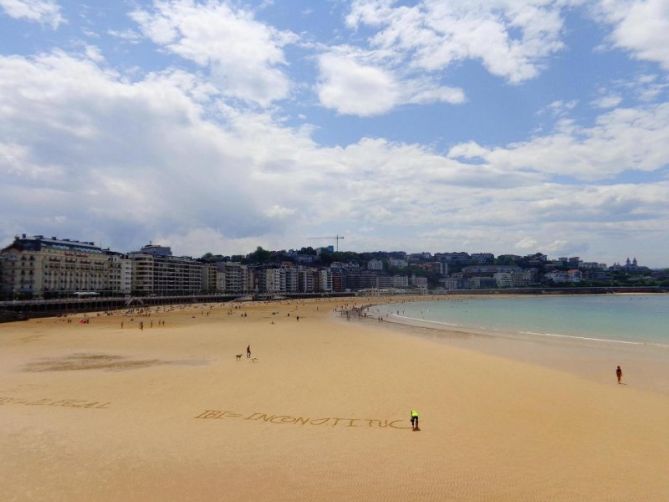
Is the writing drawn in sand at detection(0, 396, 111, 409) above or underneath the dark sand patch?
above

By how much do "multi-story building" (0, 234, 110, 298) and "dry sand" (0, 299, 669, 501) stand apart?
7397 cm

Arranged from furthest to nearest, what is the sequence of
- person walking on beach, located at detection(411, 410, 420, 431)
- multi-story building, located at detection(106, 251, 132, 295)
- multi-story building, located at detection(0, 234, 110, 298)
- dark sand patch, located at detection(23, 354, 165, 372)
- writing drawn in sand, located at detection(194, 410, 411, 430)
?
multi-story building, located at detection(106, 251, 132, 295), multi-story building, located at detection(0, 234, 110, 298), dark sand patch, located at detection(23, 354, 165, 372), writing drawn in sand, located at detection(194, 410, 411, 430), person walking on beach, located at detection(411, 410, 420, 431)

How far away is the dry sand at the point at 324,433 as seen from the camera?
31.8 ft

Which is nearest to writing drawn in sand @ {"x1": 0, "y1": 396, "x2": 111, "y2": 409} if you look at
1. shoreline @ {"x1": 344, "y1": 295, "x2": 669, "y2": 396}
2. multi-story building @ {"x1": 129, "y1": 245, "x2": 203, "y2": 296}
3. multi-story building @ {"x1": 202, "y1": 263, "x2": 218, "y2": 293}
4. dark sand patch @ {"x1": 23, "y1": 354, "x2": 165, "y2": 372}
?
dark sand patch @ {"x1": 23, "y1": 354, "x2": 165, "y2": 372}

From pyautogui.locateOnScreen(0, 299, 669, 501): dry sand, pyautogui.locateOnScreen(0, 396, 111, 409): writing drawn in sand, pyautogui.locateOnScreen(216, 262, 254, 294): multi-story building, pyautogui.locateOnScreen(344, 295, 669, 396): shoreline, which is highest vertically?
pyautogui.locateOnScreen(216, 262, 254, 294): multi-story building

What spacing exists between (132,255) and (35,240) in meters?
28.4

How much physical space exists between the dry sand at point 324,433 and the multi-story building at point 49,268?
243ft

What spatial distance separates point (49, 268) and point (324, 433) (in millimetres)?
96638

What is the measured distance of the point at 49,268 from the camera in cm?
9394

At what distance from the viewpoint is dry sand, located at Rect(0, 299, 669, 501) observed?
970 cm

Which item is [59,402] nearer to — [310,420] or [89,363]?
[310,420]

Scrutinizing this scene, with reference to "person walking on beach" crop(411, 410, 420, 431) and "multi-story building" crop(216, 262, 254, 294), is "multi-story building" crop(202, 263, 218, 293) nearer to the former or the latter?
"multi-story building" crop(216, 262, 254, 294)

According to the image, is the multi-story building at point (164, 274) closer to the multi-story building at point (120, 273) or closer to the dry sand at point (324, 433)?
the multi-story building at point (120, 273)

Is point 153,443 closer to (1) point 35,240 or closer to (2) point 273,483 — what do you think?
(2) point 273,483
